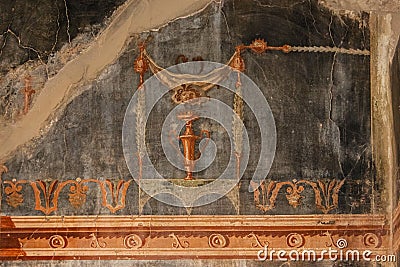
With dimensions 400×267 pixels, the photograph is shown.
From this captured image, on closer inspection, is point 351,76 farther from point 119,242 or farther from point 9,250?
point 9,250

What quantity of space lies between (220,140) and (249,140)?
18 centimetres

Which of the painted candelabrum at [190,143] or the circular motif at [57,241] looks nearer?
the circular motif at [57,241]

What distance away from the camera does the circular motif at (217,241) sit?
5.09 meters

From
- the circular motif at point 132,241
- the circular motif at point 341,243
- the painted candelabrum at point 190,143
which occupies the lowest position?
the circular motif at point 341,243

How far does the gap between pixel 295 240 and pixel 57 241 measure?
1.44 m

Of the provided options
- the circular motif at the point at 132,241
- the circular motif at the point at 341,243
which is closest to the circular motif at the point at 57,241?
the circular motif at the point at 132,241

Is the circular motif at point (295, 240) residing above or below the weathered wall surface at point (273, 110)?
below

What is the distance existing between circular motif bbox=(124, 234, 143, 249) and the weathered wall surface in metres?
0.16

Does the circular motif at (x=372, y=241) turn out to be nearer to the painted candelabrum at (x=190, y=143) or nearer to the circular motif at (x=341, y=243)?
the circular motif at (x=341, y=243)

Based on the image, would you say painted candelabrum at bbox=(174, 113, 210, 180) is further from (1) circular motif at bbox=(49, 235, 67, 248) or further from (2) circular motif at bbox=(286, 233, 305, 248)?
(1) circular motif at bbox=(49, 235, 67, 248)

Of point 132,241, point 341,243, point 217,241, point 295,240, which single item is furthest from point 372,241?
point 132,241

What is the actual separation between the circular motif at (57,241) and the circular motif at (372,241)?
1820mm

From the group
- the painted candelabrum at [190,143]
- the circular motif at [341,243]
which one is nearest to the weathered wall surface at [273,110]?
the painted candelabrum at [190,143]

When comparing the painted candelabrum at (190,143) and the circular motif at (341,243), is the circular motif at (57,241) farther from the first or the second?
the circular motif at (341,243)
